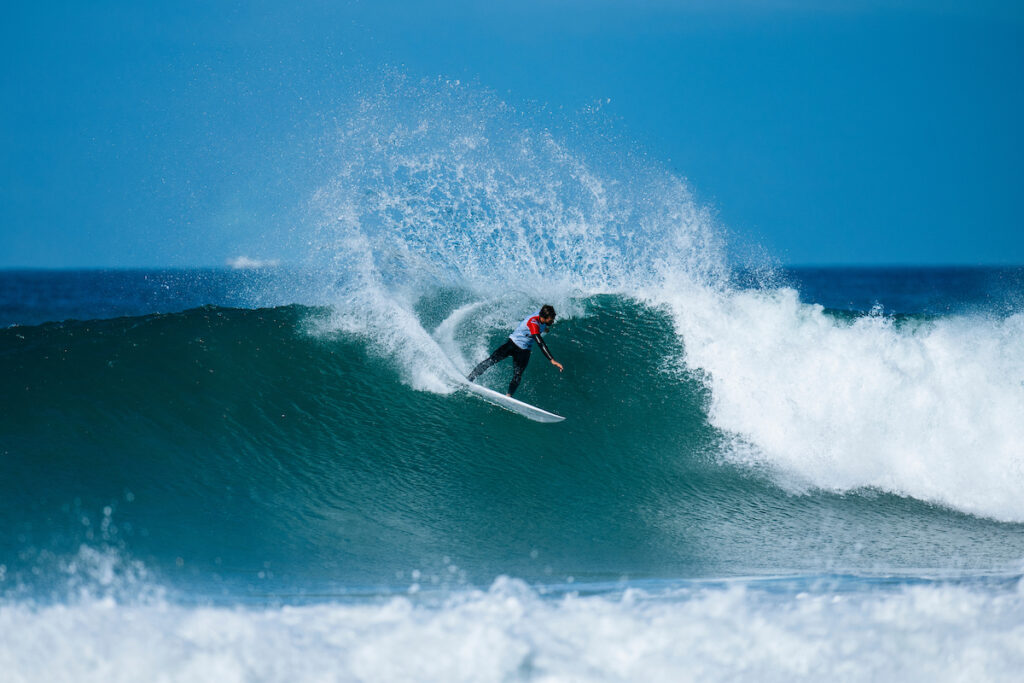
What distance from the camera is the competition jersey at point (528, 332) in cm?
797

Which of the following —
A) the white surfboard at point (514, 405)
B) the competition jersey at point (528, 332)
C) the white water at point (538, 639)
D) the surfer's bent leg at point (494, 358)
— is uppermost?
the competition jersey at point (528, 332)

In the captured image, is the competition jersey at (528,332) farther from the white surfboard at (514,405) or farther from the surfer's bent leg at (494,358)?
the white surfboard at (514,405)

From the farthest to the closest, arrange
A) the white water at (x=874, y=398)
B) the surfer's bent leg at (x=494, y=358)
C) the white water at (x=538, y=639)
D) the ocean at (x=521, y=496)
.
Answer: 1. the surfer's bent leg at (x=494, y=358)
2. the white water at (x=874, y=398)
3. the ocean at (x=521, y=496)
4. the white water at (x=538, y=639)

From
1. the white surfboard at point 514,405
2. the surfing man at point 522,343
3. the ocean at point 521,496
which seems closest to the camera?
the ocean at point 521,496

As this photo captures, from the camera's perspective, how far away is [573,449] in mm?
7191

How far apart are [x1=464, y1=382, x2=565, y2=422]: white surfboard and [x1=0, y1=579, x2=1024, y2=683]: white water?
132 inches

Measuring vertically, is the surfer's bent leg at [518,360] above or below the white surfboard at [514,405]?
above

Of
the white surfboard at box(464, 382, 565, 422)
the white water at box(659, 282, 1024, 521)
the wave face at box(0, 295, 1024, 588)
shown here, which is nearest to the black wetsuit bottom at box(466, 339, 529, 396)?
the white surfboard at box(464, 382, 565, 422)

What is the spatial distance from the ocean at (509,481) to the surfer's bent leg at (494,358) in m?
0.32

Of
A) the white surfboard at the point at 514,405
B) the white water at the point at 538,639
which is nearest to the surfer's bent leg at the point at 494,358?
the white surfboard at the point at 514,405

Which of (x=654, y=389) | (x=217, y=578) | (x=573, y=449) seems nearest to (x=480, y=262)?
(x=654, y=389)

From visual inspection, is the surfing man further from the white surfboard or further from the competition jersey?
the white surfboard

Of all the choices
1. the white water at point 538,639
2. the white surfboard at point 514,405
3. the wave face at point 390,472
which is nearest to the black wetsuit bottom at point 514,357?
the white surfboard at point 514,405

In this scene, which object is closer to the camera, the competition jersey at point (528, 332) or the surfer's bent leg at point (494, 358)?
the competition jersey at point (528, 332)
